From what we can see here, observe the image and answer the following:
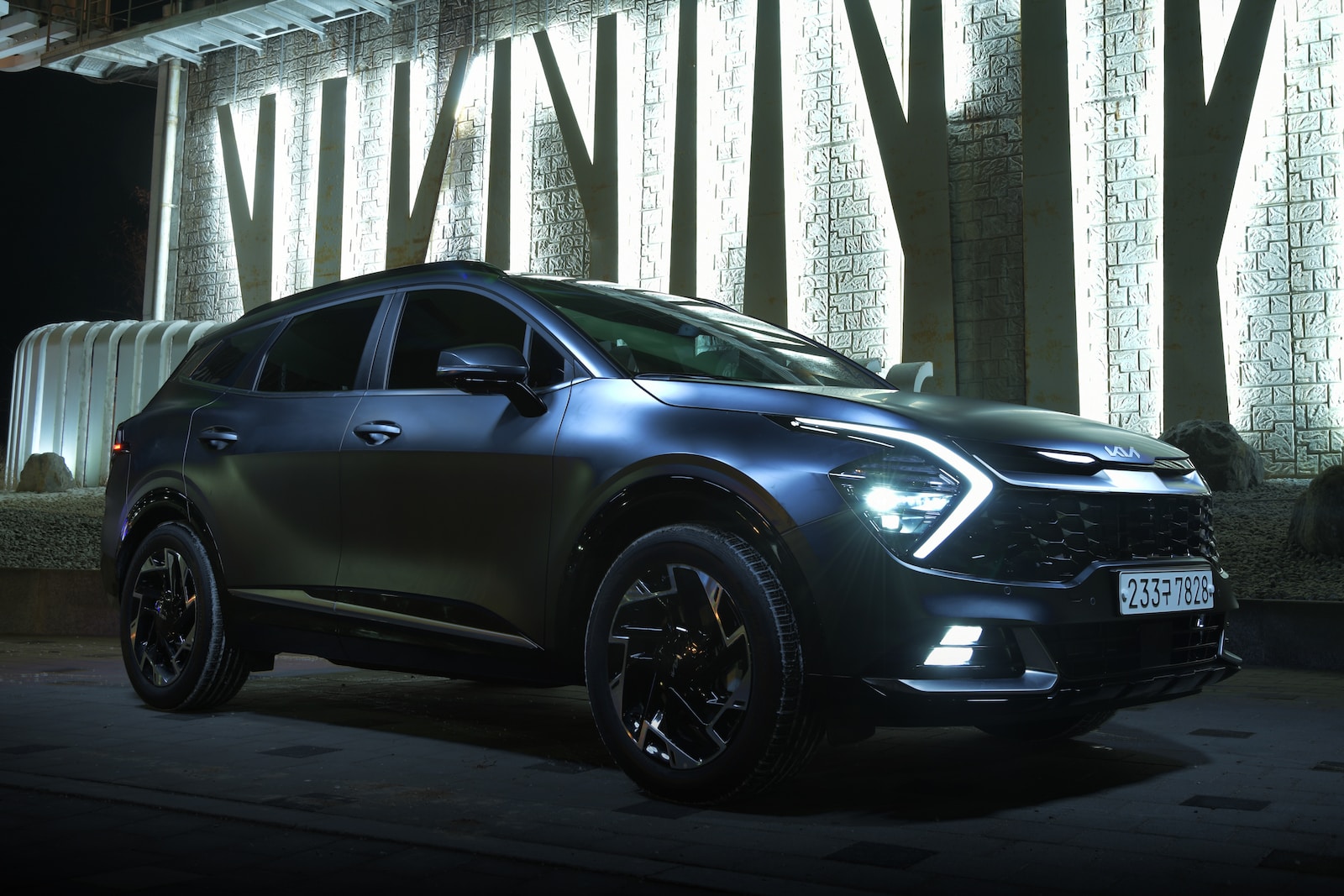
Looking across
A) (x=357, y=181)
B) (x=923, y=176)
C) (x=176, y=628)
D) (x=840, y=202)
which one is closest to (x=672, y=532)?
(x=176, y=628)

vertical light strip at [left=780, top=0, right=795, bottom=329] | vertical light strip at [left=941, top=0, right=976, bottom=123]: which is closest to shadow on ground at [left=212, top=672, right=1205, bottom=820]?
vertical light strip at [left=780, top=0, right=795, bottom=329]

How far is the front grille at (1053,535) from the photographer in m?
3.41

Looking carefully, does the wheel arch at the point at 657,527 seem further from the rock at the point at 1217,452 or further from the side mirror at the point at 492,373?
the rock at the point at 1217,452

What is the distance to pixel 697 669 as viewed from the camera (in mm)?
3713

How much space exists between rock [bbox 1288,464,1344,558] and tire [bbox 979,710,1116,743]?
493 centimetres

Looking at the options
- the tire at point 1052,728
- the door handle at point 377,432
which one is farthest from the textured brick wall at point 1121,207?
the door handle at point 377,432

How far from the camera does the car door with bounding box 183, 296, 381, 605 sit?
191 inches

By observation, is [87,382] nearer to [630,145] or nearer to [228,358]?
[630,145]

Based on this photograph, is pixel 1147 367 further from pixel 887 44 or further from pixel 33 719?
pixel 33 719

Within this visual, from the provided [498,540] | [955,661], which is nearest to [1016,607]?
[955,661]

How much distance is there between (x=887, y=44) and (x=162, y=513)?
41.5 feet

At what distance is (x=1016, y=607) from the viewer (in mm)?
3385

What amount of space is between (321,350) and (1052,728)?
3162 mm

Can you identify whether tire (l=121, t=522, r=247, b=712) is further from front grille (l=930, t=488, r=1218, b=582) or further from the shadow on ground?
front grille (l=930, t=488, r=1218, b=582)
